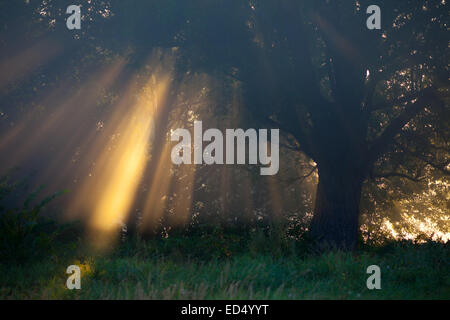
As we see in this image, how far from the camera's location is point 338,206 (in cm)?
1237

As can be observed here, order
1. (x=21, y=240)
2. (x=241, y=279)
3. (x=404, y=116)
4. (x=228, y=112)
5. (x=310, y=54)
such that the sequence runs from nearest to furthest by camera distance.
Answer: (x=241, y=279) < (x=21, y=240) < (x=404, y=116) < (x=310, y=54) < (x=228, y=112)

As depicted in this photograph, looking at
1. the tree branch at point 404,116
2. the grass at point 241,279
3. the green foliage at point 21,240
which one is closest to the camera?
the grass at point 241,279

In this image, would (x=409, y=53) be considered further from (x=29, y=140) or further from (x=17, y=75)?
(x=29, y=140)

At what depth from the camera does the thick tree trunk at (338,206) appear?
1217 cm

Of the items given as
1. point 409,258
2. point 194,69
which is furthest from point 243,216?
point 409,258

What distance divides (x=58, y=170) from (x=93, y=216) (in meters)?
2.36

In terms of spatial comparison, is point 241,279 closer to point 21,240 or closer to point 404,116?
point 21,240

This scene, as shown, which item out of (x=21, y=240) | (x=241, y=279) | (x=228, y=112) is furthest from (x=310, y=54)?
(x=21, y=240)

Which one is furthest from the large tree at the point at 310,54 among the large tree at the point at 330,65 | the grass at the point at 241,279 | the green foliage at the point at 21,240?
the green foliage at the point at 21,240

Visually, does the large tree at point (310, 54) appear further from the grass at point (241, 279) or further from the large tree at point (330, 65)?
the grass at point (241, 279)
